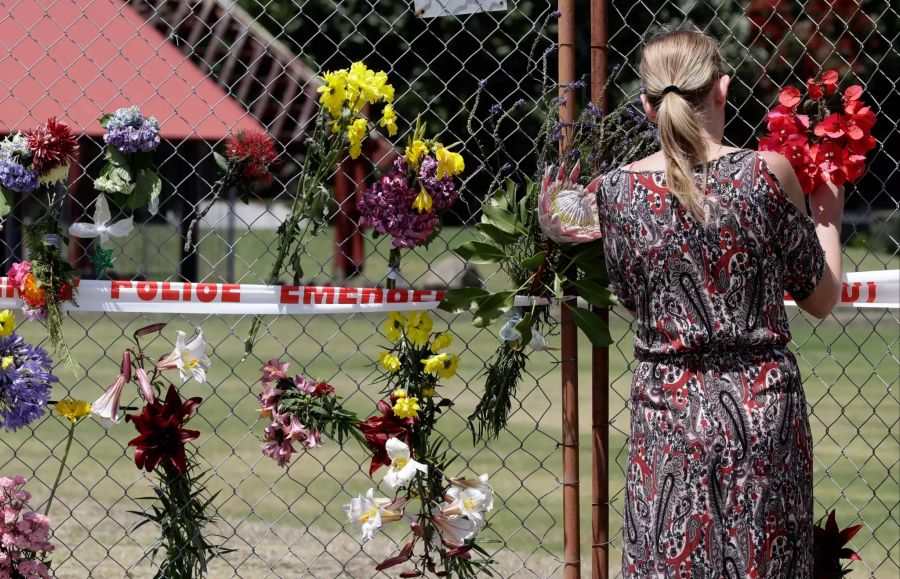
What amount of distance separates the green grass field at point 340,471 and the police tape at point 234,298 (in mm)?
142

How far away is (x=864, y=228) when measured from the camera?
72.7 feet

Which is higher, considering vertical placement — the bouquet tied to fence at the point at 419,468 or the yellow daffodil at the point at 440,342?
the yellow daffodil at the point at 440,342

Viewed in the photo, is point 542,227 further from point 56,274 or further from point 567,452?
point 56,274

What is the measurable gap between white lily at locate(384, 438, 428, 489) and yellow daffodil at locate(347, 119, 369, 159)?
85 centimetres

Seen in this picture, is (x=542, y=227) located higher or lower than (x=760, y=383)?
Result: higher

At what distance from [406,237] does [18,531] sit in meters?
1.46

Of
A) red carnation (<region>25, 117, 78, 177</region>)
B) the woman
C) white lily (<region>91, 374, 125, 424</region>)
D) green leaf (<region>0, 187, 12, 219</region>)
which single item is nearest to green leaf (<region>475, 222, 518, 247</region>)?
the woman

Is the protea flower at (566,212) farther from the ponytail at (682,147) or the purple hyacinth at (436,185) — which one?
the ponytail at (682,147)

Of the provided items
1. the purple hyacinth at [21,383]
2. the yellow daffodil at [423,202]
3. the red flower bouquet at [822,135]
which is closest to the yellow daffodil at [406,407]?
the yellow daffodil at [423,202]

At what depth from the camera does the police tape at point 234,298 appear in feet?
10.9

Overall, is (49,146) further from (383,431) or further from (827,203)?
(827,203)

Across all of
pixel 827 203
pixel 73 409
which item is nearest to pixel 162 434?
pixel 73 409

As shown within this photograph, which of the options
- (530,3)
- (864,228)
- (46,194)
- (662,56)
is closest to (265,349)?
(530,3)

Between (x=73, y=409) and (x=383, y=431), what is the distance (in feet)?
3.05
